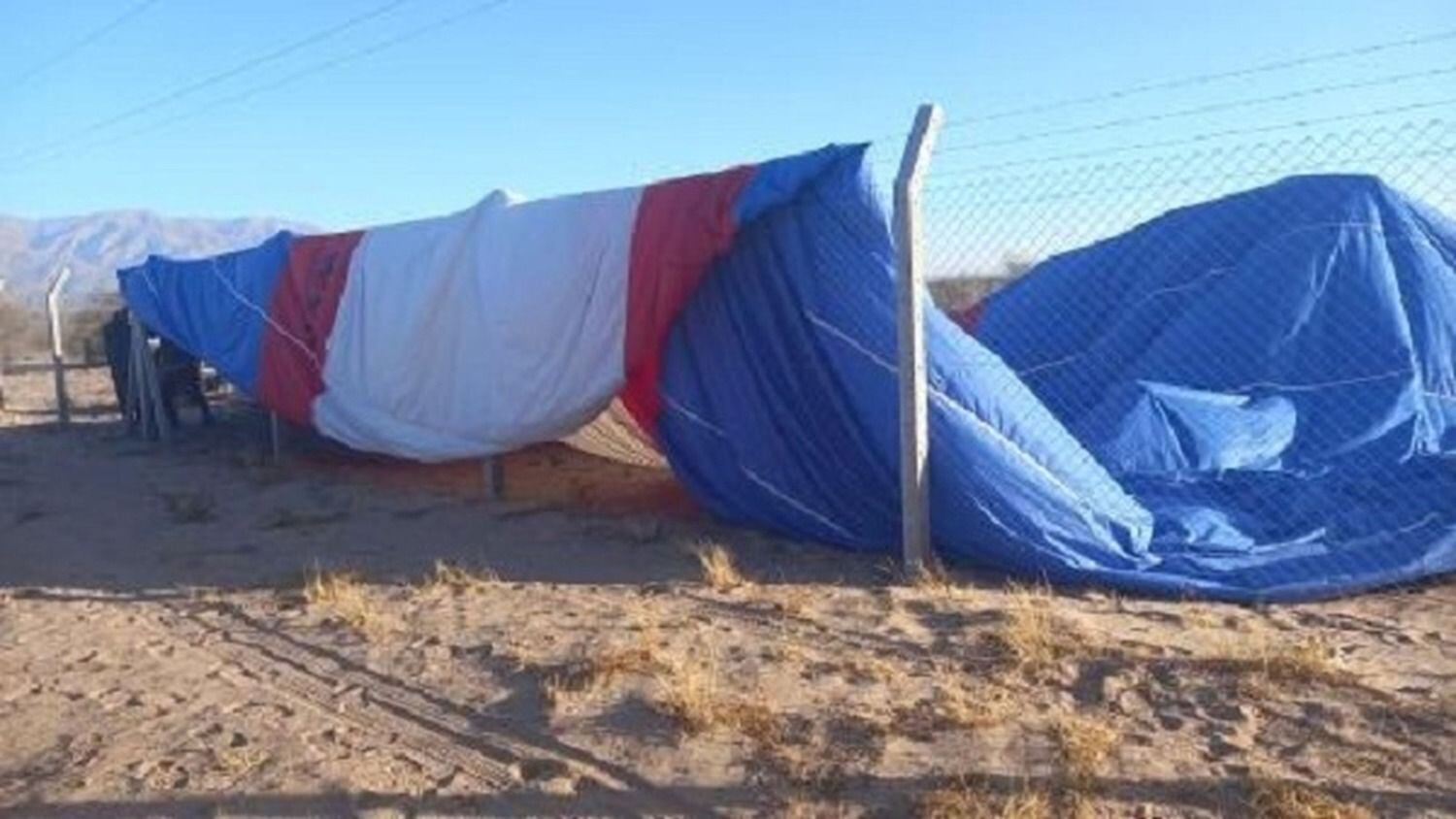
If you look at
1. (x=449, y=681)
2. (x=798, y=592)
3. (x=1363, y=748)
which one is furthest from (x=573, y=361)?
(x=1363, y=748)

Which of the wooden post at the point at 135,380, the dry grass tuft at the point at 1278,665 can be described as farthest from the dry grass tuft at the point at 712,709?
the wooden post at the point at 135,380

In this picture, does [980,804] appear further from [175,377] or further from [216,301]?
[175,377]

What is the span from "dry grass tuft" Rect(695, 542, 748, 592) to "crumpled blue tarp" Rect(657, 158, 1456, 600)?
65 centimetres

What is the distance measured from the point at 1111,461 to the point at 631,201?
325 cm

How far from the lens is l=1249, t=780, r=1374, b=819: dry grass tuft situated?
3723 mm

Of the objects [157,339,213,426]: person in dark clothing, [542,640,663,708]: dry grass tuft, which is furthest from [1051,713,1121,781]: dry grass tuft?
[157,339,213,426]: person in dark clothing

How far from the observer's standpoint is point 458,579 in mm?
7023

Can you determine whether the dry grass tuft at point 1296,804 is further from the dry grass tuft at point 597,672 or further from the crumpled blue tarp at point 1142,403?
the crumpled blue tarp at point 1142,403

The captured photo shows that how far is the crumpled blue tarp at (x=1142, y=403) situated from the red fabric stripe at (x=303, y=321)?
486cm

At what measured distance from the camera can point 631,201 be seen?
28.6ft

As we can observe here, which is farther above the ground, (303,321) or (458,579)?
(303,321)

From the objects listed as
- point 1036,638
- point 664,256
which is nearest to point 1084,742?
point 1036,638

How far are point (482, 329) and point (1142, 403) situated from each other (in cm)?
444

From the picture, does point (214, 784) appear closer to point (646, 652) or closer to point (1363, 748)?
point (646, 652)
